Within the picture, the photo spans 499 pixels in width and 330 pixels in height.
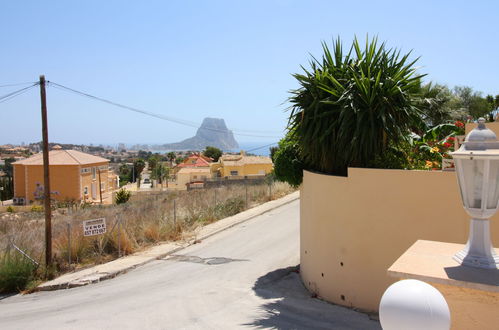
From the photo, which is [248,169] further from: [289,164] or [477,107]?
[289,164]

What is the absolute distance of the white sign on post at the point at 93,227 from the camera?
15.7 metres

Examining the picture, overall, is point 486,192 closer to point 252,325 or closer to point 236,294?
point 252,325

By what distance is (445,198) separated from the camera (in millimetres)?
7957

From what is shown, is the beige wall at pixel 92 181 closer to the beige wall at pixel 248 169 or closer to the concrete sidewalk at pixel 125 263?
the beige wall at pixel 248 169

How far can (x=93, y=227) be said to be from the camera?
15.8m

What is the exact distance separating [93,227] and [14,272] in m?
2.86

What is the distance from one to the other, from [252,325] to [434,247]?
15.4 ft

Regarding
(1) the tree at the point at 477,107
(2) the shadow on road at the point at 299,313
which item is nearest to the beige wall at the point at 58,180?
(1) the tree at the point at 477,107

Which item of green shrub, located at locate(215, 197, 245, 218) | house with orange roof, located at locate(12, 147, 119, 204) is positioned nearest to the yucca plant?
green shrub, located at locate(215, 197, 245, 218)

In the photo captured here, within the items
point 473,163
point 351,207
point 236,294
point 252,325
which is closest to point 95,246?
point 236,294

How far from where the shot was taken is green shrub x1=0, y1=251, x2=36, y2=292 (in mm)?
13924

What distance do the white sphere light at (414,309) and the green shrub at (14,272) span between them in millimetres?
14290

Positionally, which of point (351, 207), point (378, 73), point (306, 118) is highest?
point (378, 73)

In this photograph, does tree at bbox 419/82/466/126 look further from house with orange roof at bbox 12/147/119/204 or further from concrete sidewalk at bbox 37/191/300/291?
house with orange roof at bbox 12/147/119/204
